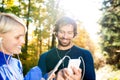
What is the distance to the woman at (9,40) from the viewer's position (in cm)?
248

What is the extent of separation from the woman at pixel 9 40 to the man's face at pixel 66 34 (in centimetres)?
140

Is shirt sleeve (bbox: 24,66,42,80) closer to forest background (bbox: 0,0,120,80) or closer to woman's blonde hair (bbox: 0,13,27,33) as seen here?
woman's blonde hair (bbox: 0,13,27,33)

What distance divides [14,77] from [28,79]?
0.14 m

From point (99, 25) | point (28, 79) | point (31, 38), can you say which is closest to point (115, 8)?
point (99, 25)

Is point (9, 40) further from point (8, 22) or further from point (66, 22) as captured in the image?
point (66, 22)

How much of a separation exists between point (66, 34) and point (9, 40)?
1.46 m

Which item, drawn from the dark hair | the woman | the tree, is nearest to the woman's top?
the woman

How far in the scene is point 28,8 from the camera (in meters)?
24.4

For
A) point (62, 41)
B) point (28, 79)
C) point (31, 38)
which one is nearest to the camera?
point (28, 79)

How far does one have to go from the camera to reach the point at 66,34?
3902 millimetres

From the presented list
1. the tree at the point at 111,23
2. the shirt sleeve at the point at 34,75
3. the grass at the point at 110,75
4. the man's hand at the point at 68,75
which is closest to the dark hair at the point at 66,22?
the man's hand at the point at 68,75

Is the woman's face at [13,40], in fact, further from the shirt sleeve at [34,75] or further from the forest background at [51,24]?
the forest background at [51,24]

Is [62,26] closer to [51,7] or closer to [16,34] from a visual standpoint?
[16,34]

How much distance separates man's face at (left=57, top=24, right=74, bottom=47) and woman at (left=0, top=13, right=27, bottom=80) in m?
1.40
